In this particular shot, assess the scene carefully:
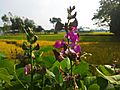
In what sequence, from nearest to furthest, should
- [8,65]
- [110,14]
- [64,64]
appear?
[64,64]
[8,65]
[110,14]

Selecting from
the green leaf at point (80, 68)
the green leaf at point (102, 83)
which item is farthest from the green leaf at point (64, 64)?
the green leaf at point (102, 83)

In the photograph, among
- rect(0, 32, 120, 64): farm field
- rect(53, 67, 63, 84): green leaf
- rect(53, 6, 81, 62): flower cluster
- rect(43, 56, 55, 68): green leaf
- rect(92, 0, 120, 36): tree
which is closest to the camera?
rect(53, 6, 81, 62): flower cluster

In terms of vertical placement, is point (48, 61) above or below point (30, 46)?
below

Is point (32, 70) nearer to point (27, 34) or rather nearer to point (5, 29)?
point (27, 34)

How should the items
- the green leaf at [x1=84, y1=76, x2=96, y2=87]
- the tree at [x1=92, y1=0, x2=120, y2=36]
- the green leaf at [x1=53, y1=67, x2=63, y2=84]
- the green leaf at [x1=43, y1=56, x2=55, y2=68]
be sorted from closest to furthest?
1. the green leaf at [x1=53, y1=67, x2=63, y2=84]
2. the green leaf at [x1=84, y1=76, x2=96, y2=87]
3. the green leaf at [x1=43, y1=56, x2=55, y2=68]
4. the tree at [x1=92, y1=0, x2=120, y2=36]

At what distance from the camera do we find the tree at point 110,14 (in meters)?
50.2

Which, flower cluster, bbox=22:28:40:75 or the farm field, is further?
the farm field

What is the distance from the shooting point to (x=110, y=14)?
5253cm

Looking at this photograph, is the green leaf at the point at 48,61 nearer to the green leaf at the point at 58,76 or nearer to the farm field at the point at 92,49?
the farm field at the point at 92,49

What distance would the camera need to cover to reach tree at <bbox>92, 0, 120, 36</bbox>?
50.2 metres

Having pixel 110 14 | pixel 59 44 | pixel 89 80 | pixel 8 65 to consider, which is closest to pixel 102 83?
pixel 89 80

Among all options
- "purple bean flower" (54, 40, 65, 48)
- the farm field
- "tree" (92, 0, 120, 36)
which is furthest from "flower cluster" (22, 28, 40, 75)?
"tree" (92, 0, 120, 36)

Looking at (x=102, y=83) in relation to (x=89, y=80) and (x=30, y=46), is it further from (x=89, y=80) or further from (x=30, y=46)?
(x=30, y=46)

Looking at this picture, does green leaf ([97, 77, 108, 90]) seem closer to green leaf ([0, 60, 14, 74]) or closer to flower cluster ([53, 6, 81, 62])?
flower cluster ([53, 6, 81, 62])
